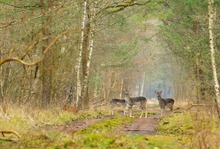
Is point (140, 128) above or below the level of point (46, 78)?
below

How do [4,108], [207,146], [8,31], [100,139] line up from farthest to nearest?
[8,31] < [4,108] < [100,139] < [207,146]

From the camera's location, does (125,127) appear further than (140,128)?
Yes

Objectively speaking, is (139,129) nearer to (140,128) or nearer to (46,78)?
(140,128)

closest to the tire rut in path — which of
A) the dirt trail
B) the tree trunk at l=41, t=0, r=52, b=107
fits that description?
the dirt trail

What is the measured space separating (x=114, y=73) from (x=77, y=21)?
64.3 feet

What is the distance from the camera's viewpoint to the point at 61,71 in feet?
82.8

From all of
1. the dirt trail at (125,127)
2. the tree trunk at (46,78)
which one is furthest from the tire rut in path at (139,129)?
the tree trunk at (46,78)

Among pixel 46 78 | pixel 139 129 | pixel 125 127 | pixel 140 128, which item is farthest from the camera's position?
pixel 46 78

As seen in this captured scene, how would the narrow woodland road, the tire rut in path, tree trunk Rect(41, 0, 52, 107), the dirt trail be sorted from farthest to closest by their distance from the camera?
tree trunk Rect(41, 0, 52, 107) < the narrow woodland road < the tire rut in path < the dirt trail

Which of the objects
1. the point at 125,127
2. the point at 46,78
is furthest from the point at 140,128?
the point at 46,78

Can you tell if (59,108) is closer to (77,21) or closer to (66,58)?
(66,58)

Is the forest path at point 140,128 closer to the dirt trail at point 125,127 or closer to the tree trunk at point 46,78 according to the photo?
the dirt trail at point 125,127

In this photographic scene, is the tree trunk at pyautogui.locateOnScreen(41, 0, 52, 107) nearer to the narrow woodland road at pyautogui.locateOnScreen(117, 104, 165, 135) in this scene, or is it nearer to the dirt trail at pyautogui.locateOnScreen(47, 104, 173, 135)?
the dirt trail at pyautogui.locateOnScreen(47, 104, 173, 135)

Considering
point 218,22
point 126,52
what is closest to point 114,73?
point 126,52
